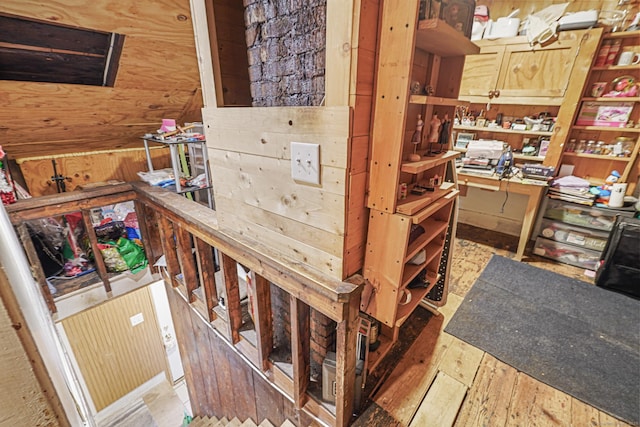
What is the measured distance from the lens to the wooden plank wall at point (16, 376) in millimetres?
409

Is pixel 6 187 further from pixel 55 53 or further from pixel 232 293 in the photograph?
pixel 232 293

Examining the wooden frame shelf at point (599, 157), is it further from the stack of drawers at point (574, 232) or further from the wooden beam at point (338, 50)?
the wooden beam at point (338, 50)

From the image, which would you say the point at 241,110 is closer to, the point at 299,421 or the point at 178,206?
the point at 178,206

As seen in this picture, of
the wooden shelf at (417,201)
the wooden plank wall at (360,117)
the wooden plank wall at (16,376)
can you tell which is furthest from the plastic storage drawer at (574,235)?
the wooden plank wall at (16,376)

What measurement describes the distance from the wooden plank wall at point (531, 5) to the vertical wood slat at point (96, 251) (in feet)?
13.6

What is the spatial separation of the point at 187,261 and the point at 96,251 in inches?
33.1

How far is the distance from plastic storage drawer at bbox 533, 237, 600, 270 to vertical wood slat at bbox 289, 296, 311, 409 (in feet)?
9.54

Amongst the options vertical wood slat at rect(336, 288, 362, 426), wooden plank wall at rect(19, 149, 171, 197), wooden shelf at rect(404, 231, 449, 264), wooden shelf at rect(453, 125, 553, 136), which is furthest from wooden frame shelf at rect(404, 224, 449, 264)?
wooden plank wall at rect(19, 149, 171, 197)

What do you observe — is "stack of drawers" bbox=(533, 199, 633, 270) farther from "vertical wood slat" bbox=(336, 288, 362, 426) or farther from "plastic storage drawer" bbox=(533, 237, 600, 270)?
"vertical wood slat" bbox=(336, 288, 362, 426)

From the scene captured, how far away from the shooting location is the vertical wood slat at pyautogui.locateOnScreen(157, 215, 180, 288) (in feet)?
7.23

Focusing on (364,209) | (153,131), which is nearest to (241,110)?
(364,209)

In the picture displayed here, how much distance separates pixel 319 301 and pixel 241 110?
33.9 inches

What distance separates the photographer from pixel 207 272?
6.23 feet

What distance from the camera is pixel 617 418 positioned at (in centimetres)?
139
